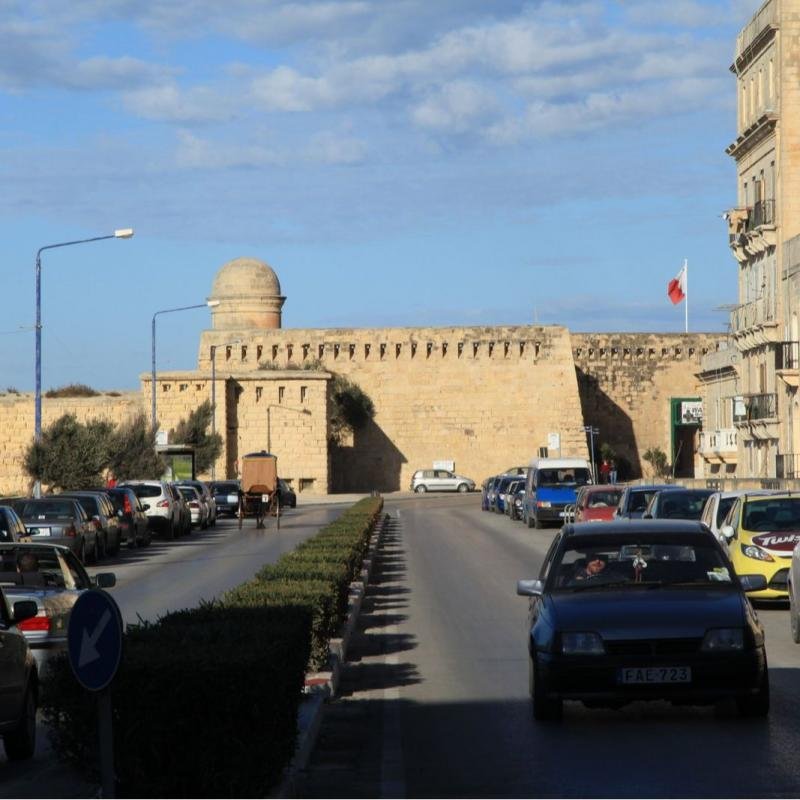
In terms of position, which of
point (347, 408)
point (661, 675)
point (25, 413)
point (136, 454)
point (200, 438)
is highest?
point (347, 408)

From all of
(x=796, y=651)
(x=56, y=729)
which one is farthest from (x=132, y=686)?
(x=796, y=651)

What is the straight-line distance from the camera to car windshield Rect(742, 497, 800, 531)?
20469 mm

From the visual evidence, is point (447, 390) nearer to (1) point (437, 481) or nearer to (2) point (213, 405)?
(1) point (437, 481)

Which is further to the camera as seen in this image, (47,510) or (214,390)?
(214,390)

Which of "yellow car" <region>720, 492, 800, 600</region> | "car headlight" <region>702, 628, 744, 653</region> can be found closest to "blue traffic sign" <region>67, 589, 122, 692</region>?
"car headlight" <region>702, 628, 744, 653</region>

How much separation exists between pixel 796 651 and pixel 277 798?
8.70m

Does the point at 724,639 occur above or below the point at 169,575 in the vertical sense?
above

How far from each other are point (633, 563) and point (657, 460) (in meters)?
87.3

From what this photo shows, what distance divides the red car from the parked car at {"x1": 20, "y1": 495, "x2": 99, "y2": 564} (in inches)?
413

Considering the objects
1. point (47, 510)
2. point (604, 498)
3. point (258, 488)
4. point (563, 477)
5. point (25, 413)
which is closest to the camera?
point (47, 510)

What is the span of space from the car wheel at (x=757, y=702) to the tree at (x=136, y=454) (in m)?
41.7

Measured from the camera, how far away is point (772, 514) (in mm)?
20969

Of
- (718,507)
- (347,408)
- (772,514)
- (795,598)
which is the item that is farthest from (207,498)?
(347,408)

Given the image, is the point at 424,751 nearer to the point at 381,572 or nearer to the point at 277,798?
the point at 277,798
